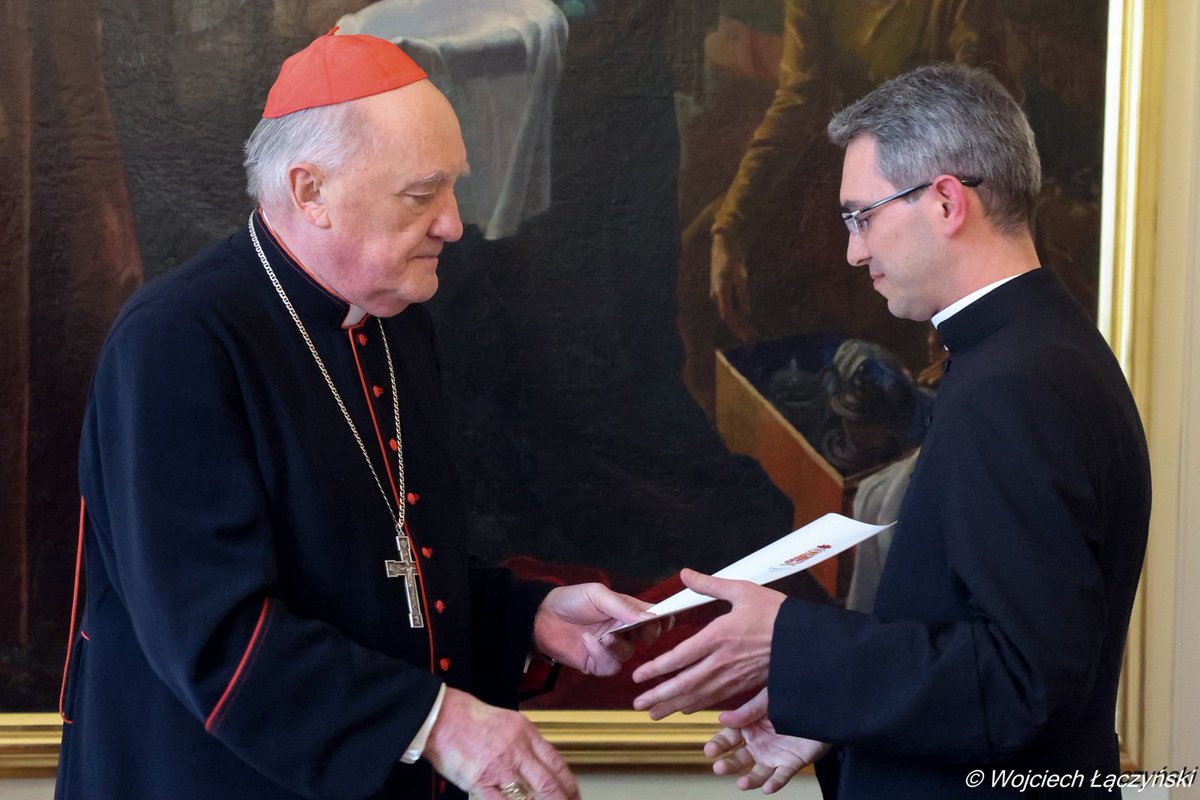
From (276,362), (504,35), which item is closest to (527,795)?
(276,362)

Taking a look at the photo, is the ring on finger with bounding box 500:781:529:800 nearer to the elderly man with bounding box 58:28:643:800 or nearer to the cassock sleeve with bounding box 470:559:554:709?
the elderly man with bounding box 58:28:643:800

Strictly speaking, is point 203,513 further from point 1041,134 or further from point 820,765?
point 1041,134

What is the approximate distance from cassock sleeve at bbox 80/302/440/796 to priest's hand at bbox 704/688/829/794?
26.8 inches

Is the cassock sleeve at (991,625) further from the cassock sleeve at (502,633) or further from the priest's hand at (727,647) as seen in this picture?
the cassock sleeve at (502,633)

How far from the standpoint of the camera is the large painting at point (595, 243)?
279cm

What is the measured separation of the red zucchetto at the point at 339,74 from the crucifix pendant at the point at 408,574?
2.52 feet

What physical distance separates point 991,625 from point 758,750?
77 centimetres

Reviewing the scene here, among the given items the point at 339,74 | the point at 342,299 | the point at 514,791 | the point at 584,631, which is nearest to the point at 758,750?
the point at 584,631

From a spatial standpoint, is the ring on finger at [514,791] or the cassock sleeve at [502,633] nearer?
the ring on finger at [514,791]

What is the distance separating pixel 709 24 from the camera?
111 inches

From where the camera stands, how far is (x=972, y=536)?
169 cm

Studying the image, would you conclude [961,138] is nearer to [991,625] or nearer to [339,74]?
[991,625]

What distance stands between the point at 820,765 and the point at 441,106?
1427 mm

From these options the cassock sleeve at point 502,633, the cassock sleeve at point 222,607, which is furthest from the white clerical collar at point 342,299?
the cassock sleeve at point 502,633
